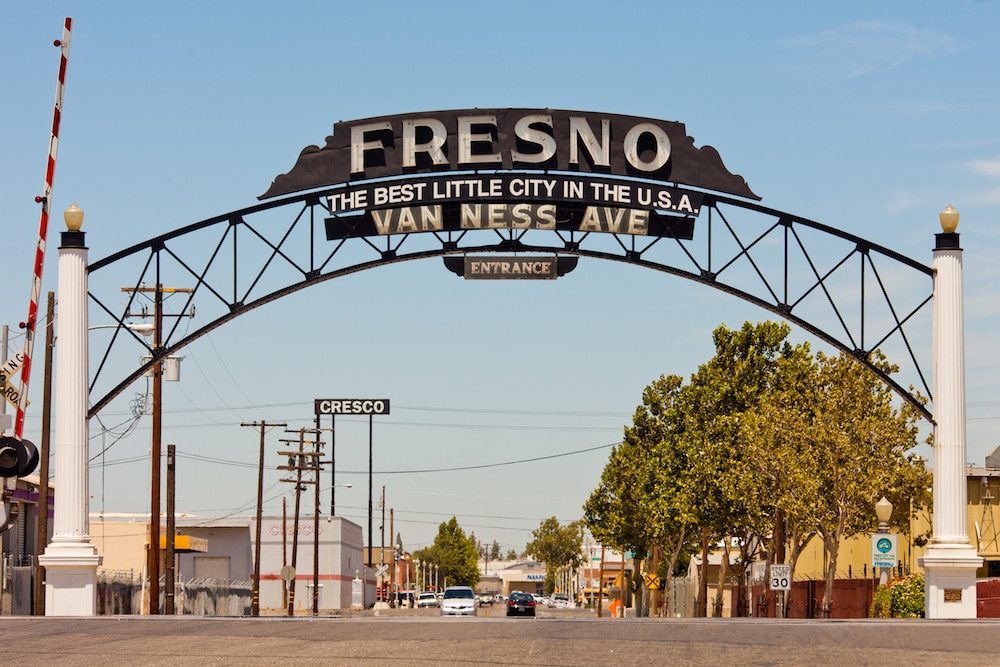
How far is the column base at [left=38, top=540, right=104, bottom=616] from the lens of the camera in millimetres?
26031

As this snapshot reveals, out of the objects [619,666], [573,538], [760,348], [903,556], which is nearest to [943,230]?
[619,666]

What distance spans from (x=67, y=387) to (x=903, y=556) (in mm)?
36569

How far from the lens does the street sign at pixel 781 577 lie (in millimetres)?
41281

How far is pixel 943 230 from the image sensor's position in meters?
28.2

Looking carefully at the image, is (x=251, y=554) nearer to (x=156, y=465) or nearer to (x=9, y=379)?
(x=156, y=465)

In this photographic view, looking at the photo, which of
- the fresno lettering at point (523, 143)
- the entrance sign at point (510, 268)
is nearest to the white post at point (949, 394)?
the fresno lettering at point (523, 143)

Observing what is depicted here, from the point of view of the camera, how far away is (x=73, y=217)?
90.2 ft

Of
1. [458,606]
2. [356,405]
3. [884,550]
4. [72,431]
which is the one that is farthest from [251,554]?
[72,431]

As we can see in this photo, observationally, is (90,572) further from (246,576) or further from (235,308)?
(246,576)

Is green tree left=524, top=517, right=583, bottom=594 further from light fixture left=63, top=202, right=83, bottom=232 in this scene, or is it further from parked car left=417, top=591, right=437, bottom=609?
light fixture left=63, top=202, right=83, bottom=232

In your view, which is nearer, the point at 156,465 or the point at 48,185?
the point at 48,185

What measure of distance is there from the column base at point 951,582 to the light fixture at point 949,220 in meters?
6.30

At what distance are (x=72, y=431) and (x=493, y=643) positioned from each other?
13.0 meters

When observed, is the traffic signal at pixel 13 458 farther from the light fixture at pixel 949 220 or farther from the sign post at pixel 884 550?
the sign post at pixel 884 550
